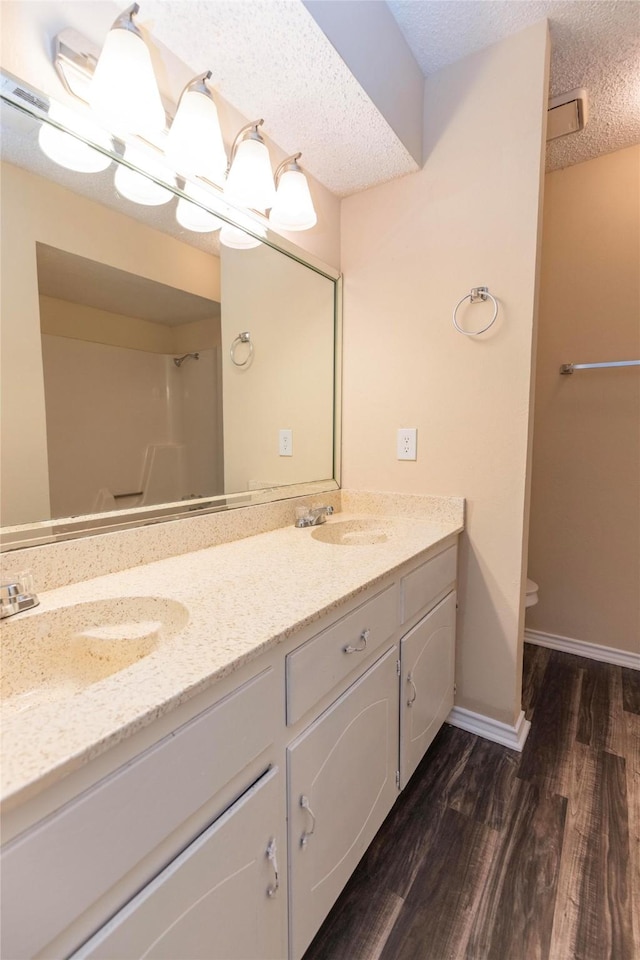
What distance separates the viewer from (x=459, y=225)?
59.6 inches

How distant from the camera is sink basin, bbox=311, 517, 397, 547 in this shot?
1531mm

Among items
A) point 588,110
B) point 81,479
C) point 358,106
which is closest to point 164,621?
point 81,479

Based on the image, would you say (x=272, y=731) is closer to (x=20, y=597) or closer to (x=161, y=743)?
(x=161, y=743)

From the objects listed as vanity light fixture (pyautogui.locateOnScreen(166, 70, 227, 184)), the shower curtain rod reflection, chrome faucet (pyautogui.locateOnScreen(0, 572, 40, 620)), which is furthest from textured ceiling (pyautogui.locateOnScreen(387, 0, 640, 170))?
chrome faucet (pyautogui.locateOnScreen(0, 572, 40, 620))

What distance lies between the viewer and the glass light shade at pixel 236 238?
131 cm

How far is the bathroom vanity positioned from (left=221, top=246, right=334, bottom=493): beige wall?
43cm

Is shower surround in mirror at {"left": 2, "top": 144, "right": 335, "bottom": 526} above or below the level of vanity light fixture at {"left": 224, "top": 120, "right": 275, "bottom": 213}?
below

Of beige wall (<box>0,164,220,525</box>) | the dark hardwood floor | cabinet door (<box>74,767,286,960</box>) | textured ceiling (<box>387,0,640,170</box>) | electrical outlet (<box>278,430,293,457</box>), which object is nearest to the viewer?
cabinet door (<box>74,767,286,960</box>)

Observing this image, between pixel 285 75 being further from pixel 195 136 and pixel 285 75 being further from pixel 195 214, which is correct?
pixel 195 214

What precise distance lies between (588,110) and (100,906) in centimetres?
270

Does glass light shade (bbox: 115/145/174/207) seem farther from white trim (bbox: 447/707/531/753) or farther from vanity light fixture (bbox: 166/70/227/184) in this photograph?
white trim (bbox: 447/707/531/753)

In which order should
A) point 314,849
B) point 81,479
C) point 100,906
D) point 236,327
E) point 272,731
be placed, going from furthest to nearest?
point 236,327, point 81,479, point 314,849, point 272,731, point 100,906

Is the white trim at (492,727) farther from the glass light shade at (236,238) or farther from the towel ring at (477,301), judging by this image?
the glass light shade at (236,238)

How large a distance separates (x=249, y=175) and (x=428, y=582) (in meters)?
1.34
